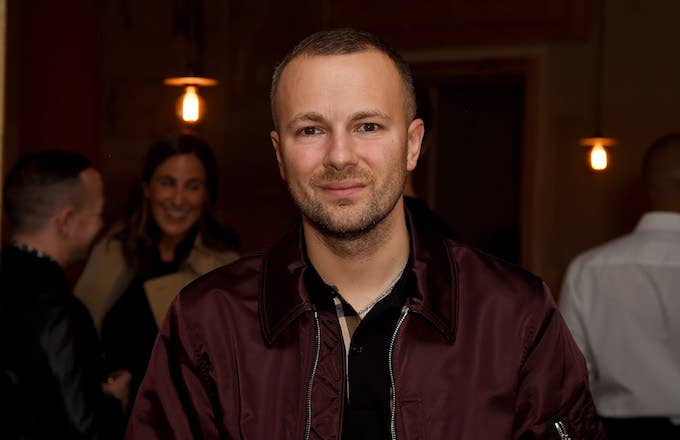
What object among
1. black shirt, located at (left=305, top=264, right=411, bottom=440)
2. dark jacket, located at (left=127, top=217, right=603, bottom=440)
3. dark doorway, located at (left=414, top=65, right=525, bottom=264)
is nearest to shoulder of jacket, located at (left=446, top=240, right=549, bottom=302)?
dark jacket, located at (left=127, top=217, right=603, bottom=440)

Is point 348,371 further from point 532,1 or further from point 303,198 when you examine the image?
point 532,1

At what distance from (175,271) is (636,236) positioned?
5.56 feet

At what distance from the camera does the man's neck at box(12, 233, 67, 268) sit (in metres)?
2.88

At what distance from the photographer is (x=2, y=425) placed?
257 centimetres

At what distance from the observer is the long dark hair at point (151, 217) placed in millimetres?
3793

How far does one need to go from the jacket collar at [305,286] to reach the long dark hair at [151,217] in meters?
1.91

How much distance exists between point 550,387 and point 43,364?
4.72 ft

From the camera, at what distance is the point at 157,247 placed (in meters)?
3.77

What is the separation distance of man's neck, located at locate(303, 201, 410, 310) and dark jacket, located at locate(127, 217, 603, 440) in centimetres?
4

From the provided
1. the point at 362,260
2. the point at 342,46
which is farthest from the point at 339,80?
the point at 362,260

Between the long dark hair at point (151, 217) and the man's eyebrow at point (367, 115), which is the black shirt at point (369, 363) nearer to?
the man's eyebrow at point (367, 115)

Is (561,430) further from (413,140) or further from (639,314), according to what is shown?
(639,314)

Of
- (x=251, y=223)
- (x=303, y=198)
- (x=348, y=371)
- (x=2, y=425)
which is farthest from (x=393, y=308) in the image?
(x=251, y=223)

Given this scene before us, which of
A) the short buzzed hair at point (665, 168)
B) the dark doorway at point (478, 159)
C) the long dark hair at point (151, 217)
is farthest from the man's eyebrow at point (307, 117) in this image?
the dark doorway at point (478, 159)
